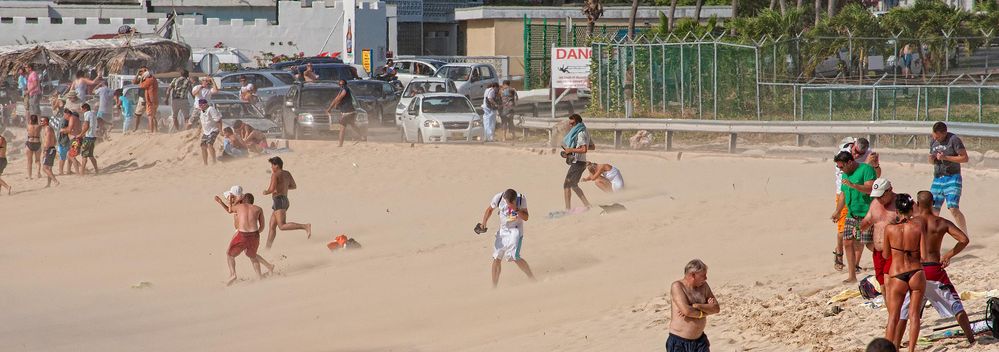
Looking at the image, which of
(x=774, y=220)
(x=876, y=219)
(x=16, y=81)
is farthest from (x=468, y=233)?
(x=16, y=81)

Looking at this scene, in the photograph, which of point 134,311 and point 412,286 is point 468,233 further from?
point 134,311

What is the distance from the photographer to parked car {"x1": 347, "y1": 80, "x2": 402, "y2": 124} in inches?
1247

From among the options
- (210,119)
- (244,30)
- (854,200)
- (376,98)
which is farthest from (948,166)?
(244,30)

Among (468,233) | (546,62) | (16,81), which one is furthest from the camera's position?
(546,62)

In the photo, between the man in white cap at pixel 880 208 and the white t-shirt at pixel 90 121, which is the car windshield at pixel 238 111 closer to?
the white t-shirt at pixel 90 121

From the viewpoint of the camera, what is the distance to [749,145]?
2453 cm

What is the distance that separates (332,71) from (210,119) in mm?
10764

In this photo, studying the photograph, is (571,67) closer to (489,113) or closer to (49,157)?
(489,113)

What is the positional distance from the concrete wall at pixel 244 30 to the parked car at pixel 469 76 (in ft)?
39.4

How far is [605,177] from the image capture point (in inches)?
770

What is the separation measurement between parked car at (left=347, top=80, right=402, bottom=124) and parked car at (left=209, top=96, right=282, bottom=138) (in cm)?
373

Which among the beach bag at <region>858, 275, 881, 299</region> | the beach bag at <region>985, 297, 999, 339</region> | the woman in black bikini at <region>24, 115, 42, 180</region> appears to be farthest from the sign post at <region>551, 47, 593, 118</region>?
the beach bag at <region>985, 297, 999, 339</region>

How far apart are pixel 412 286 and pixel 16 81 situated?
79.5 ft

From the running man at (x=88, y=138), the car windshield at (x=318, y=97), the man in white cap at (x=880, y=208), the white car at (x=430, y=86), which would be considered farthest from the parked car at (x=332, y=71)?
the man in white cap at (x=880, y=208)
